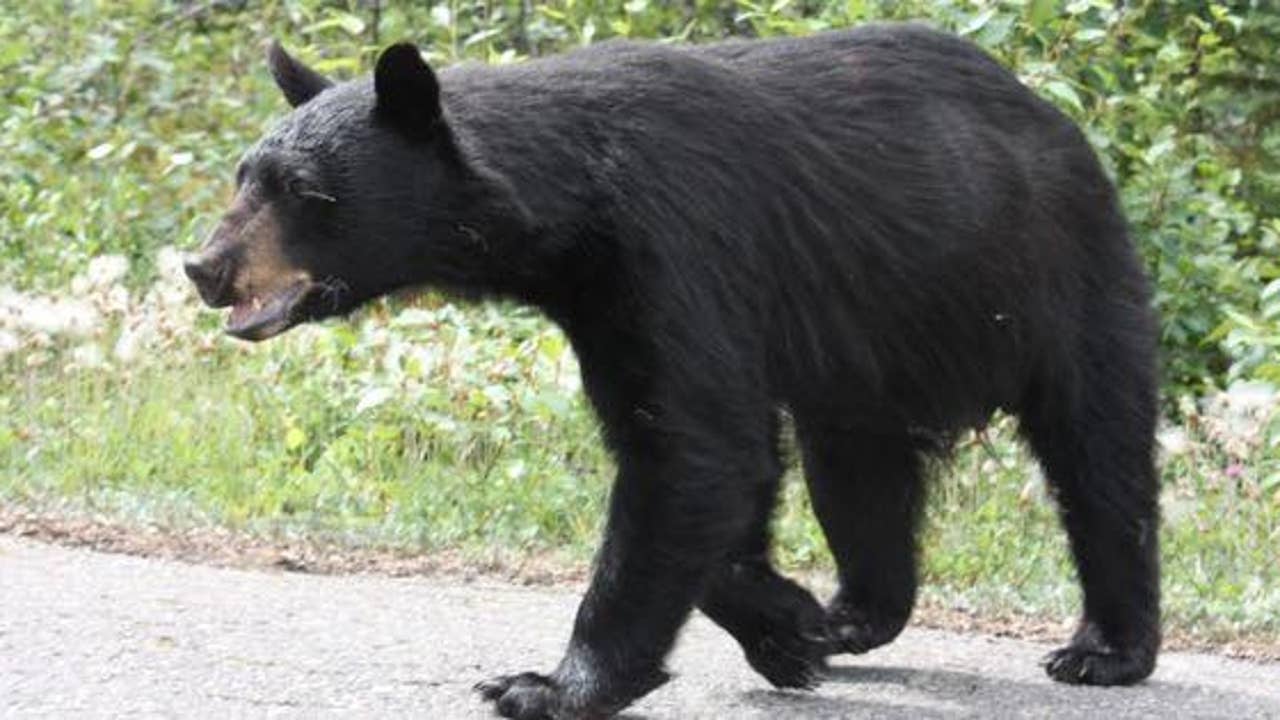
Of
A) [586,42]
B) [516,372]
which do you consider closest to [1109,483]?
[516,372]

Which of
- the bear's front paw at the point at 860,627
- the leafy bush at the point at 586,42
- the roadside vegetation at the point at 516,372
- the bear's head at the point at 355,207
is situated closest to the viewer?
the bear's head at the point at 355,207

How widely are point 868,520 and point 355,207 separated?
5.48 feet

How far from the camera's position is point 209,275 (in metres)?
4.97

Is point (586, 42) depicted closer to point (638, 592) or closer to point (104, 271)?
point (104, 271)

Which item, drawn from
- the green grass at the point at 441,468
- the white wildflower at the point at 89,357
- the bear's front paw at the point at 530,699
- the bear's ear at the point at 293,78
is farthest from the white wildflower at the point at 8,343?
the bear's front paw at the point at 530,699

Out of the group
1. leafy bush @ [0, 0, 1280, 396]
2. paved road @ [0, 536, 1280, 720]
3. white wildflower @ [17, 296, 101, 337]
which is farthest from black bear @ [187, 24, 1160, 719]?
white wildflower @ [17, 296, 101, 337]

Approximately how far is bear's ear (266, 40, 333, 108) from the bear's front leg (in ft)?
3.73

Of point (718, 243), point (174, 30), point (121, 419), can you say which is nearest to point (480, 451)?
point (121, 419)

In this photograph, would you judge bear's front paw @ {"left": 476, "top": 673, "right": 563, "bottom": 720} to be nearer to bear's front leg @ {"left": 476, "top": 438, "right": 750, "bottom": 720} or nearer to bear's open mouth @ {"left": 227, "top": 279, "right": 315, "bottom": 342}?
bear's front leg @ {"left": 476, "top": 438, "right": 750, "bottom": 720}

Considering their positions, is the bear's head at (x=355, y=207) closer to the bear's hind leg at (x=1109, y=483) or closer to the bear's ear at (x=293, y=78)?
the bear's ear at (x=293, y=78)

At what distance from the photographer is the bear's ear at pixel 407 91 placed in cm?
503

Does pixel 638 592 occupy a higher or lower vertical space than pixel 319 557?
higher

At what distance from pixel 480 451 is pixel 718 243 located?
3.39 m

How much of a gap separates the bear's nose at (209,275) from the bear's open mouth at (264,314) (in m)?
0.06
